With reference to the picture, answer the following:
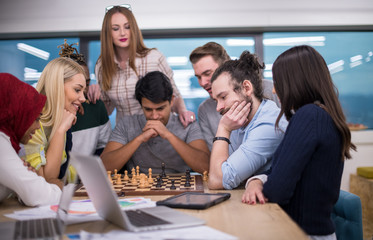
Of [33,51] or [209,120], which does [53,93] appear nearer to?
[209,120]

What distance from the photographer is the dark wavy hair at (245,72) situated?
215 cm

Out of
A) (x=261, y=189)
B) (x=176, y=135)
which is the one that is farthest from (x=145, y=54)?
(x=261, y=189)

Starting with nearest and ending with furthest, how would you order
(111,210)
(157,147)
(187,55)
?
(111,210) < (157,147) < (187,55)

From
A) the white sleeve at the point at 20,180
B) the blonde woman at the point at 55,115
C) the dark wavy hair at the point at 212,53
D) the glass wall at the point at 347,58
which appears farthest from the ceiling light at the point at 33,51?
the white sleeve at the point at 20,180

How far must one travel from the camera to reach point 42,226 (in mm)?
1159

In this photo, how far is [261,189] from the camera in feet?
5.17

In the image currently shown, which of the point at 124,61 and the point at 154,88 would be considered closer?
the point at 154,88

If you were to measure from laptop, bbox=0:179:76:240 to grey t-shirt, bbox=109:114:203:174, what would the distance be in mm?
1584

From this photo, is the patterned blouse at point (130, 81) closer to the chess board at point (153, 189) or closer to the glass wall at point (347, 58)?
the chess board at point (153, 189)

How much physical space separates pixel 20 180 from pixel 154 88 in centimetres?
139

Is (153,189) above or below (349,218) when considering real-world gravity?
above

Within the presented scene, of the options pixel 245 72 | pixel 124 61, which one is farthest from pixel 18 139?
pixel 124 61

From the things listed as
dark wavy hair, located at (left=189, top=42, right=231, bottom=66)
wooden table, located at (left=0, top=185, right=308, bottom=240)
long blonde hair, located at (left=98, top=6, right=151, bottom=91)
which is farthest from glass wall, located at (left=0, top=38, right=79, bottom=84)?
wooden table, located at (left=0, top=185, right=308, bottom=240)

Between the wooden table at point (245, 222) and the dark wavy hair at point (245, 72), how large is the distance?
82 centimetres
